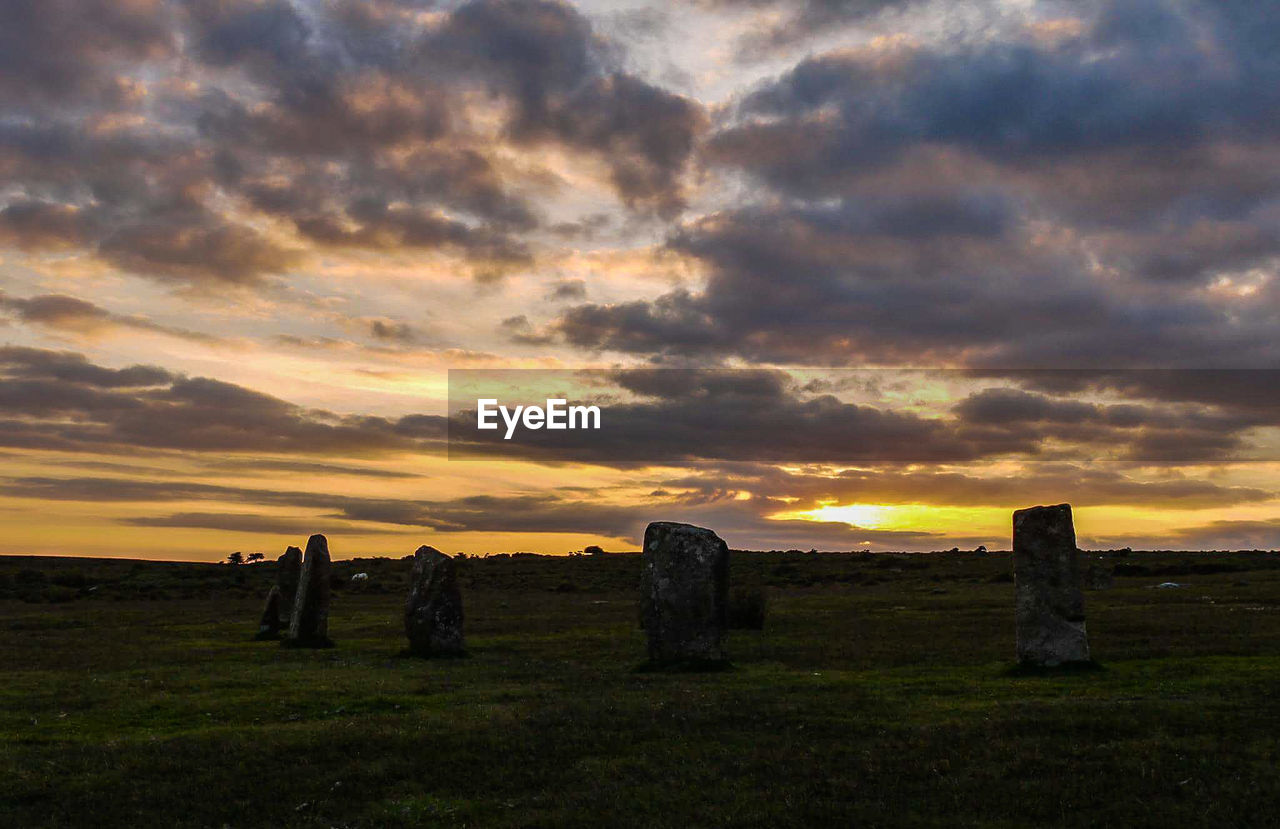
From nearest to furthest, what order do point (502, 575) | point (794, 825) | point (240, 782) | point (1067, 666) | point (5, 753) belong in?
point (794, 825) < point (240, 782) < point (5, 753) < point (1067, 666) < point (502, 575)

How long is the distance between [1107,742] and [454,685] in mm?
15555

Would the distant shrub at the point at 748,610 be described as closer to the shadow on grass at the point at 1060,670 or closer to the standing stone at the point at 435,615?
the standing stone at the point at 435,615

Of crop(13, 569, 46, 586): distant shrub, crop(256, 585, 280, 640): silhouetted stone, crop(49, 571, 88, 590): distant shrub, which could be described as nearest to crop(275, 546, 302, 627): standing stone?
crop(256, 585, 280, 640): silhouetted stone

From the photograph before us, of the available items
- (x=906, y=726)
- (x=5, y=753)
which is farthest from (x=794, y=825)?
(x=5, y=753)

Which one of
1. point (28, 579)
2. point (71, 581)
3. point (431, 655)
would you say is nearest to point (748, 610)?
point (431, 655)

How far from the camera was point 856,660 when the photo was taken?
30.6m

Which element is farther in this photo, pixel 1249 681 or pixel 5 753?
pixel 1249 681

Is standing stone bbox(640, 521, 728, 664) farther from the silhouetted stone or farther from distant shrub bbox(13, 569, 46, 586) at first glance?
distant shrub bbox(13, 569, 46, 586)

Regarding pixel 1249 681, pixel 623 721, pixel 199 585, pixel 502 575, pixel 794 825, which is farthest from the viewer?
pixel 502 575

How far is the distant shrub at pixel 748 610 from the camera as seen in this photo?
42.4 m

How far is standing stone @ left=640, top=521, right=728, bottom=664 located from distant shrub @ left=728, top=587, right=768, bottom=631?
13.6 meters

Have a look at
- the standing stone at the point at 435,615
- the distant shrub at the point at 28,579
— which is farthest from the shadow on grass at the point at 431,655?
the distant shrub at the point at 28,579

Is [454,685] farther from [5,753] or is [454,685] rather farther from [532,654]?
[5,753]

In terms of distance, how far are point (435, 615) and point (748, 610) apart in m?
14.4
